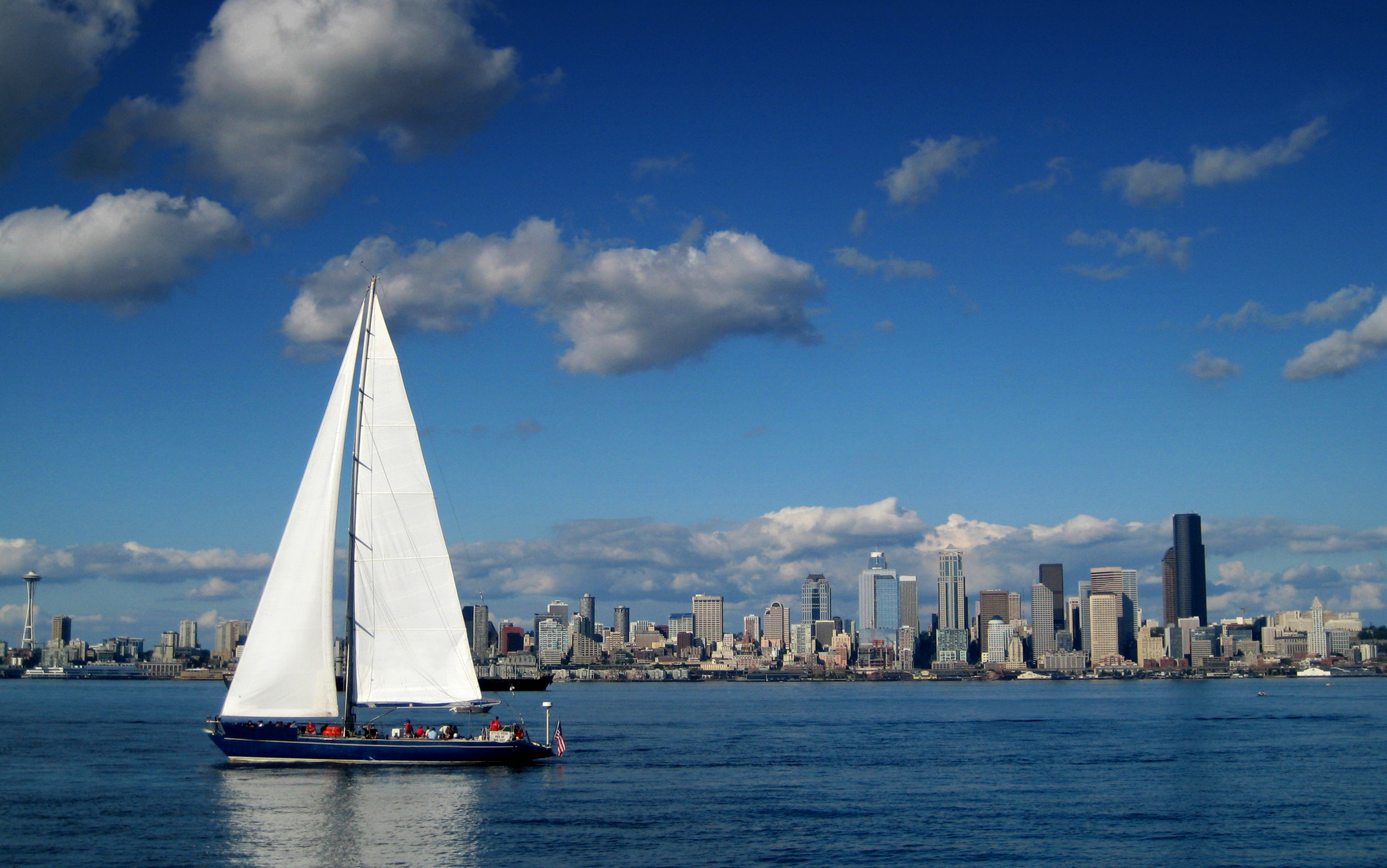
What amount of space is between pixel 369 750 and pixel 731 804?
16.9 metres

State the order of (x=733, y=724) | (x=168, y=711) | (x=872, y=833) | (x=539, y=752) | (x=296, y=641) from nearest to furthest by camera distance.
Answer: (x=872, y=833) → (x=296, y=641) → (x=539, y=752) → (x=733, y=724) → (x=168, y=711)

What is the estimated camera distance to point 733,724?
10844 centimetres

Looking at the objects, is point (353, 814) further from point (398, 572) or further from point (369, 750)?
point (398, 572)

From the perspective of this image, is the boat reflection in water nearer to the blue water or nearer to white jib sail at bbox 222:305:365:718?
the blue water

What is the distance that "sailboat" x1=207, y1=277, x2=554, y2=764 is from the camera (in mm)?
55094

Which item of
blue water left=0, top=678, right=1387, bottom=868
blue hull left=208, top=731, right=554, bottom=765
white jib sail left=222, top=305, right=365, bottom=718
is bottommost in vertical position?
blue water left=0, top=678, right=1387, bottom=868

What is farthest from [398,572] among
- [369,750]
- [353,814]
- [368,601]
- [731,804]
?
[731,804]

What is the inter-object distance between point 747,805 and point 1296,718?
9013 centimetres

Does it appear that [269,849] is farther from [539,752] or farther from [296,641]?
[539,752]

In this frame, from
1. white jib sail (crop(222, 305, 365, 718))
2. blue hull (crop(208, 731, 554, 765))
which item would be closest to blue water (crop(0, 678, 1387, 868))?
blue hull (crop(208, 731, 554, 765))

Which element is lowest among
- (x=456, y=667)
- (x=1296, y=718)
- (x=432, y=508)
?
(x=1296, y=718)

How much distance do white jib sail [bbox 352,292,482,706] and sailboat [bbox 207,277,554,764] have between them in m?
0.05

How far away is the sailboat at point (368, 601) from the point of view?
2169 inches

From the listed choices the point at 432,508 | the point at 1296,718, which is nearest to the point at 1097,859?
the point at 432,508
